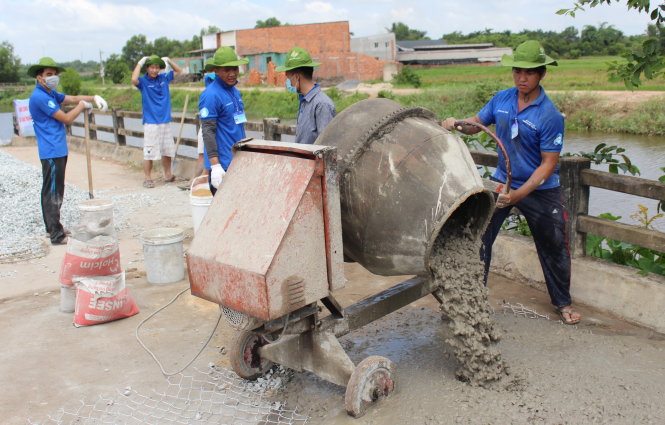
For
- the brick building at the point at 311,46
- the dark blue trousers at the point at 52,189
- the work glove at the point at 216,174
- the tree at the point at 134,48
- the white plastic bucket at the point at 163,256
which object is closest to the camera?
the work glove at the point at 216,174

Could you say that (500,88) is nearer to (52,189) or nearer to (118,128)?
(118,128)

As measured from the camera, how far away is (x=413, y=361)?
3746 millimetres

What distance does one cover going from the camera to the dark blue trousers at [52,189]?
627 cm

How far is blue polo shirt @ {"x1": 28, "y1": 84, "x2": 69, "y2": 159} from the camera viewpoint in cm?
612

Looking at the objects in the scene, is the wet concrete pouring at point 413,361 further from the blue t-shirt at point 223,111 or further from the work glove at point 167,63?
the work glove at point 167,63

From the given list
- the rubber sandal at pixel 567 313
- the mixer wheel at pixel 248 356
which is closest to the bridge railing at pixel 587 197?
the rubber sandal at pixel 567 313

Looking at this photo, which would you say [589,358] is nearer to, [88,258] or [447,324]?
[447,324]

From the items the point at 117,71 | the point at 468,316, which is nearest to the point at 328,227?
the point at 468,316

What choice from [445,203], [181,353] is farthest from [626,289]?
[181,353]

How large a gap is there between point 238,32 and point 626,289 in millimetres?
52343

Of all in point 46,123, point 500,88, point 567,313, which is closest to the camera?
point 567,313

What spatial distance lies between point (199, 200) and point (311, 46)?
159ft

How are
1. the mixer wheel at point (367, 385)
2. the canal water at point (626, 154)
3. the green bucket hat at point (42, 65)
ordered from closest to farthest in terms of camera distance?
the mixer wheel at point (367, 385), the green bucket hat at point (42, 65), the canal water at point (626, 154)

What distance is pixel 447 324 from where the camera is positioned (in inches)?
135
